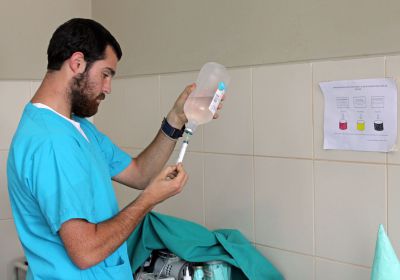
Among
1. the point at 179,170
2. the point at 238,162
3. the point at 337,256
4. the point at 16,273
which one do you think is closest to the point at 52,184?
the point at 179,170

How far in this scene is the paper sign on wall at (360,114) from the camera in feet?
4.63

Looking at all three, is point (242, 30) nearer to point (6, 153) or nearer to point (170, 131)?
point (170, 131)

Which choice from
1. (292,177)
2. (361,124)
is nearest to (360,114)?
(361,124)

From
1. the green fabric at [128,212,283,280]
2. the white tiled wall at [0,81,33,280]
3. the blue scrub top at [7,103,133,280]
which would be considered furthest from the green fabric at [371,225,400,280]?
the white tiled wall at [0,81,33,280]

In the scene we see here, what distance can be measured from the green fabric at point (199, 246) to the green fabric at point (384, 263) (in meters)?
0.43

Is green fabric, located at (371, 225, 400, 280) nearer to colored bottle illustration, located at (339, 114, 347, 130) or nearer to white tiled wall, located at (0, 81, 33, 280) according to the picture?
colored bottle illustration, located at (339, 114, 347, 130)

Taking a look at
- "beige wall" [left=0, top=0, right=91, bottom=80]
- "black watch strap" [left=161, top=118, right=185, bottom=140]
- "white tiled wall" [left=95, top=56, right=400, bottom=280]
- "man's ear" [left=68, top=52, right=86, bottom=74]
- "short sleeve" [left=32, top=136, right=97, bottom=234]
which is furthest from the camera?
"beige wall" [left=0, top=0, right=91, bottom=80]

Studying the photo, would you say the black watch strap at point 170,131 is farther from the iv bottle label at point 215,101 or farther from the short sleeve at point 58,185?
the short sleeve at point 58,185

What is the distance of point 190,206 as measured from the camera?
2.00 meters

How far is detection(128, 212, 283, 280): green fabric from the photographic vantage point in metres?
1.65

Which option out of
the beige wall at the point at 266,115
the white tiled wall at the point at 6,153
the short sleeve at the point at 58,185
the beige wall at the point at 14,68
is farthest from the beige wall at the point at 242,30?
the short sleeve at the point at 58,185

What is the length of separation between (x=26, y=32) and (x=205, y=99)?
1139 millimetres

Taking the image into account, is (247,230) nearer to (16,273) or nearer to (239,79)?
(239,79)

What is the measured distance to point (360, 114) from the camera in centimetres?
147
